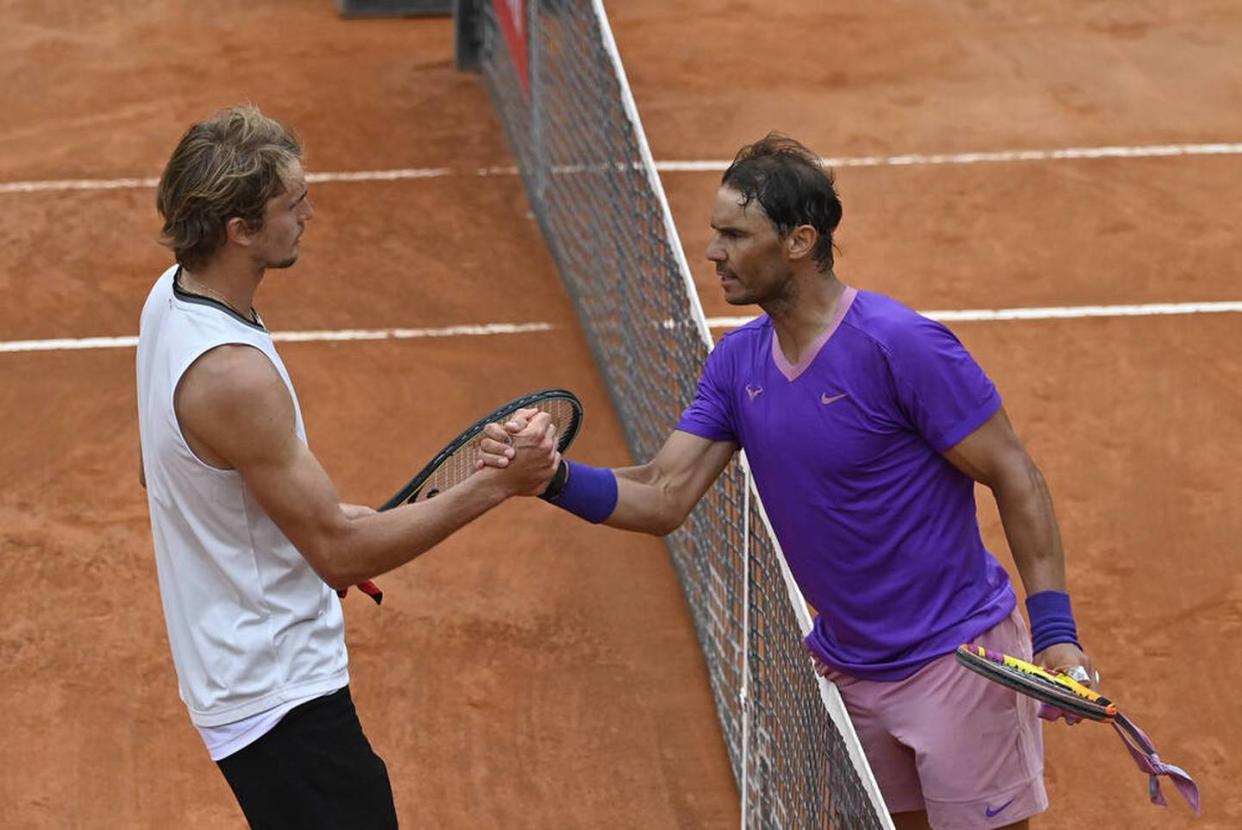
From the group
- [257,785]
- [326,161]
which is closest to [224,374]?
[257,785]

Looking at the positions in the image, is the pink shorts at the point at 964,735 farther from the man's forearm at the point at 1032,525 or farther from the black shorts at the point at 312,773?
the black shorts at the point at 312,773

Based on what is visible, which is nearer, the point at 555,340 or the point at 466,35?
the point at 555,340

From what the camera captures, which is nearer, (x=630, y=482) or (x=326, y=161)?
(x=630, y=482)

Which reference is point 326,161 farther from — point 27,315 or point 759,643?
point 759,643

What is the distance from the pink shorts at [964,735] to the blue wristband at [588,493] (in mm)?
732

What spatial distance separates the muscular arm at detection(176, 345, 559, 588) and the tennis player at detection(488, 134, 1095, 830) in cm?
59

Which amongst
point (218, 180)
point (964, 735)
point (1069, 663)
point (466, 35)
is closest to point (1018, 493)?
point (1069, 663)

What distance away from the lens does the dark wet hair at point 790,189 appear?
13.6 feet

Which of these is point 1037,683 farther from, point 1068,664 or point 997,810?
point 997,810

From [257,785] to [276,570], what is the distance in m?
0.50

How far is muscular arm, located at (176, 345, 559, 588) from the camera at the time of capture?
11.5 feet

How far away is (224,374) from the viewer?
3.53m

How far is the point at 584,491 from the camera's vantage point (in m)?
4.37

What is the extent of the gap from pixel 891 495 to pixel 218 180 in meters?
1.63
